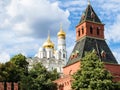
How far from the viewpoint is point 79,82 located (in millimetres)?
37688

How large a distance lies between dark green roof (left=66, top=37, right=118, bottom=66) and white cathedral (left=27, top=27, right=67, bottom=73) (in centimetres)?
4519

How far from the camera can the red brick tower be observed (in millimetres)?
45094

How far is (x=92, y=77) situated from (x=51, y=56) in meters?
58.7

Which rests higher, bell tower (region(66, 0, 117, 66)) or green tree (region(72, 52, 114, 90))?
bell tower (region(66, 0, 117, 66))

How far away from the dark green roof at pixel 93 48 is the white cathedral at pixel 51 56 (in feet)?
148

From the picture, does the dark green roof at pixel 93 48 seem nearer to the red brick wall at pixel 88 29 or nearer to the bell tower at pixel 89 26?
the red brick wall at pixel 88 29

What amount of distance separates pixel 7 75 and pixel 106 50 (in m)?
12.7

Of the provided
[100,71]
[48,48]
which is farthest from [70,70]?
[48,48]

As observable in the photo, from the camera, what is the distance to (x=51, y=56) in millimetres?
96062

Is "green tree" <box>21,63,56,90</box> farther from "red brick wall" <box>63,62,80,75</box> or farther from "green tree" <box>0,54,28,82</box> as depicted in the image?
"red brick wall" <box>63,62,80,75</box>

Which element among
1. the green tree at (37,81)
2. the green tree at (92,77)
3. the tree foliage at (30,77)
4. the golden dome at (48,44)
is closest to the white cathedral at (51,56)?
the golden dome at (48,44)

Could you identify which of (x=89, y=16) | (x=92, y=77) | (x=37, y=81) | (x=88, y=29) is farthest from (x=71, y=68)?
(x=92, y=77)

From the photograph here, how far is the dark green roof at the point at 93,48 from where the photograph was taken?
45.6 meters

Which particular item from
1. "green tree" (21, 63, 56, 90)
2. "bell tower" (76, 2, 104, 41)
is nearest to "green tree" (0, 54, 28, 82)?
"green tree" (21, 63, 56, 90)
